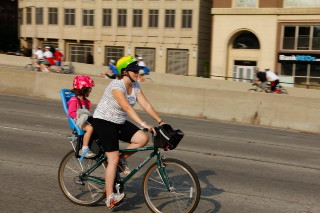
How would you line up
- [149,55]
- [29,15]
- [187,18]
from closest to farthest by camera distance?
[187,18] < [149,55] < [29,15]

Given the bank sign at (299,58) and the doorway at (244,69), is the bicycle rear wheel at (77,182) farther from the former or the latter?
the doorway at (244,69)

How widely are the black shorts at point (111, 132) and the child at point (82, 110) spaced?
7.0 inches

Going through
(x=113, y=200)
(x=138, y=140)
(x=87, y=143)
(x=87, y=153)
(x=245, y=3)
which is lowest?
(x=113, y=200)

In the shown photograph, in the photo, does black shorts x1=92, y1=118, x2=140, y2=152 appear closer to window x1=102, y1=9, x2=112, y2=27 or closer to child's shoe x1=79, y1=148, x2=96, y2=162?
child's shoe x1=79, y1=148, x2=96, y2=162

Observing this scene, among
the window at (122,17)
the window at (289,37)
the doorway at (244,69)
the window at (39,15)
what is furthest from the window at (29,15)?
the window at (289,37)

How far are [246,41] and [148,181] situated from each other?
41.7m

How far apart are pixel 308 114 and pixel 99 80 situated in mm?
8715

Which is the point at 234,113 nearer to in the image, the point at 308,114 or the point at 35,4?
the point at 308,114

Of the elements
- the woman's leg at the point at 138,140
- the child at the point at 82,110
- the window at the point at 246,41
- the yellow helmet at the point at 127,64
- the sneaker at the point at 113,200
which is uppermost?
the window at the point at 246,41

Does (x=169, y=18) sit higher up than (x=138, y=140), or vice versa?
(x=169, y=18)

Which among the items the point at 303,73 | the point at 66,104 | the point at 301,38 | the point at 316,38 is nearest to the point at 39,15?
the point at 301,38

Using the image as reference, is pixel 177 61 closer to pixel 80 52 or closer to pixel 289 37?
pixel 289 37

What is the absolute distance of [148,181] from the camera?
5.06 meters

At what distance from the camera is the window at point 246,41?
4437 cm
